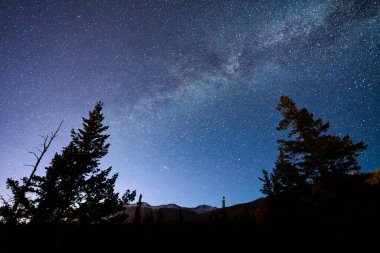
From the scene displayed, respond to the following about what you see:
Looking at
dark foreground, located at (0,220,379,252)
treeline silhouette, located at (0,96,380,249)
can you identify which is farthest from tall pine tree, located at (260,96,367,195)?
dark foreground, located at (0,220,379,252)

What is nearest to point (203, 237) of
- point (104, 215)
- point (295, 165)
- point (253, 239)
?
point (253, 239)

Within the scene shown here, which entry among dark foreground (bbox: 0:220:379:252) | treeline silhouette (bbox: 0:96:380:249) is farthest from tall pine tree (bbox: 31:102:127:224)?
dark foreground (bbox: 0:220:379:252)

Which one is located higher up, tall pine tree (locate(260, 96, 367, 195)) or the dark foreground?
A: tall pine tree (locate(260, 96, 367, 195))

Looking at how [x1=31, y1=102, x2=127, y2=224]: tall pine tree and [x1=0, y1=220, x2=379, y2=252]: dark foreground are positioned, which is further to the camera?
[x1=31, y1=102, x2=127, y2=224]: tall pine tree

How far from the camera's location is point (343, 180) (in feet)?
59.7

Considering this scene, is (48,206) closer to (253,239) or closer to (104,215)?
(104,215)

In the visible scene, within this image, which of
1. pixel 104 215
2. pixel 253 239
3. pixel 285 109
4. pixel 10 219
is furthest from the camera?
pixel 285 109

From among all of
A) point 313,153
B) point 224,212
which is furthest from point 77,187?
point 313,153

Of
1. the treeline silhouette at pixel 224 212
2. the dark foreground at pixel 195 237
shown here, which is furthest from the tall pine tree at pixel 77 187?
the dark foreground at pixel 195 237

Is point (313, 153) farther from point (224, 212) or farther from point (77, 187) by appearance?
point (77, 187)

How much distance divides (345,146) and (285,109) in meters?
6.75

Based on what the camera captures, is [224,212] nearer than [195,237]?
No

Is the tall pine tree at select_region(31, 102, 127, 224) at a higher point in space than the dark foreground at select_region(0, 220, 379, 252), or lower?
higher

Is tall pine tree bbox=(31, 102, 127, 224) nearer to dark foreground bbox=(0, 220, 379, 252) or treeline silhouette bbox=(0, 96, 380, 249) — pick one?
treeline silhouette bbox=(0, 96, 380, 249)
